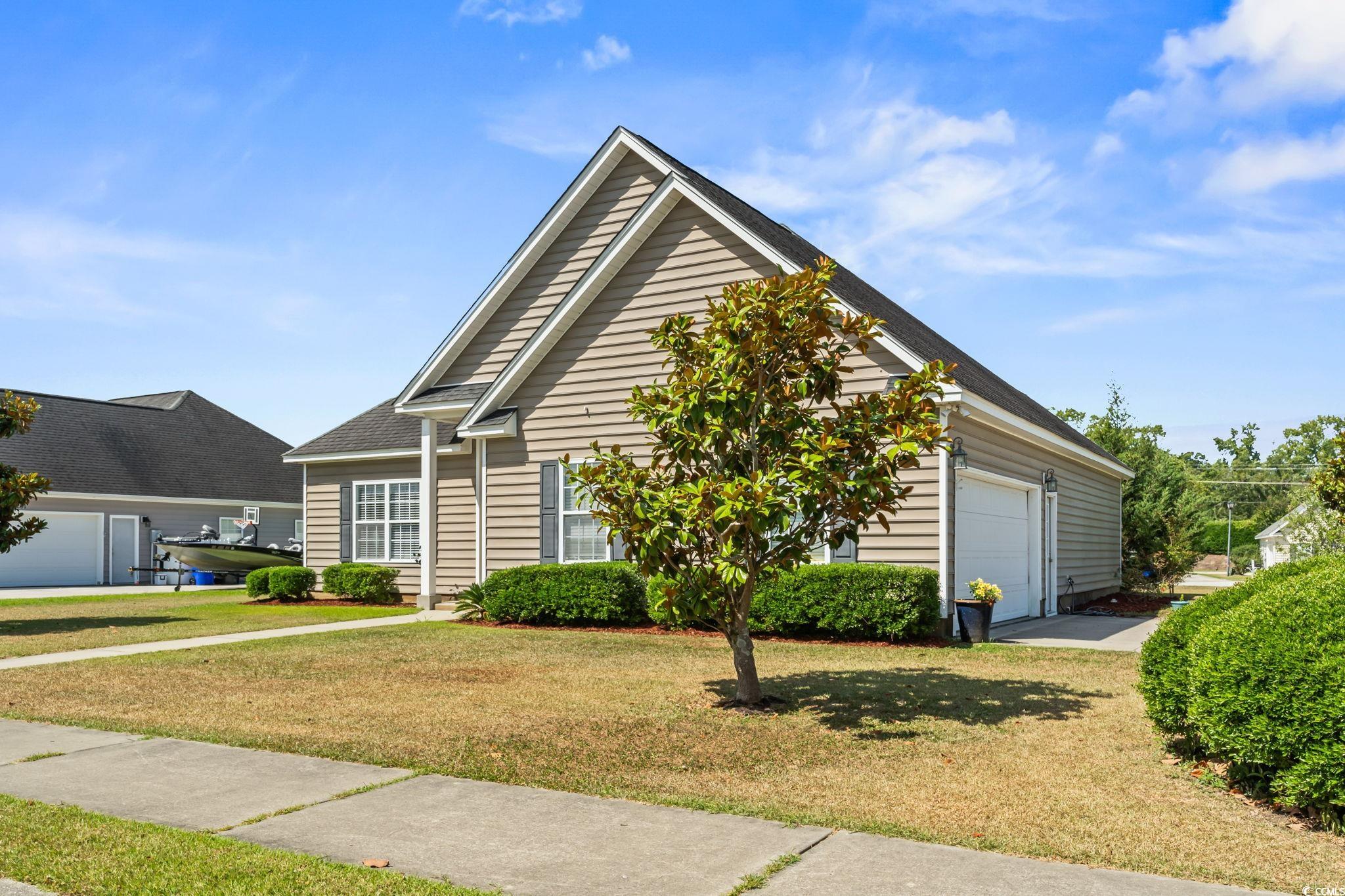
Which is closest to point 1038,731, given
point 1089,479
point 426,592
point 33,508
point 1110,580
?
point 426,592

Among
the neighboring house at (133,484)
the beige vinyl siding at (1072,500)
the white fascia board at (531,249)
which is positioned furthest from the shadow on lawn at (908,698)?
the neighboring house at (133,484)

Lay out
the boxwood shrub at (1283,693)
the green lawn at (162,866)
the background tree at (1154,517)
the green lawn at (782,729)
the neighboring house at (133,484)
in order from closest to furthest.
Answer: the green lawn at (162,866) < the boxwood shrub at (1283,693) < the green lawn at (782,729) < the background tree at (1154,517) < the neighboring house at (133,484)

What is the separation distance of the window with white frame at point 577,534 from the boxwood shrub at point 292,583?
24.2 ft

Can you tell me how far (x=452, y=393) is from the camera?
1916 centimetres

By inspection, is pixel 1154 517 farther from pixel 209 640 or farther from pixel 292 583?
pixel 209 640

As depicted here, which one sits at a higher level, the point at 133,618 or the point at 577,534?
the point at 577,534

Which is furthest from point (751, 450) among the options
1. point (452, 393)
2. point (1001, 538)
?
point (452, 393)

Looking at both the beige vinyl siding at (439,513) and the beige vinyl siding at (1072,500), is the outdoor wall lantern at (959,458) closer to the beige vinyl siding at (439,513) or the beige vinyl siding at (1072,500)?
the beige vinyl siding at (1072,500)

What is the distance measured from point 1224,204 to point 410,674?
15.4 meters

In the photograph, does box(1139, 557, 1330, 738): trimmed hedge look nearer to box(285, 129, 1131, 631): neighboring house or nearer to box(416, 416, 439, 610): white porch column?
box(285, 129, 1131, 631): neighboring house

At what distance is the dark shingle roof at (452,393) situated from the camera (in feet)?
61.0

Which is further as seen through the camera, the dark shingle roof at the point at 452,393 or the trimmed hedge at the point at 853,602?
the dark shingle roof at the point at 452,393

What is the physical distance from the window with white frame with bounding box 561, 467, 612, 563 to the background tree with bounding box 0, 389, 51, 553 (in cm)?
792

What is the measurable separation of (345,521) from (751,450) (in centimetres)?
1462
